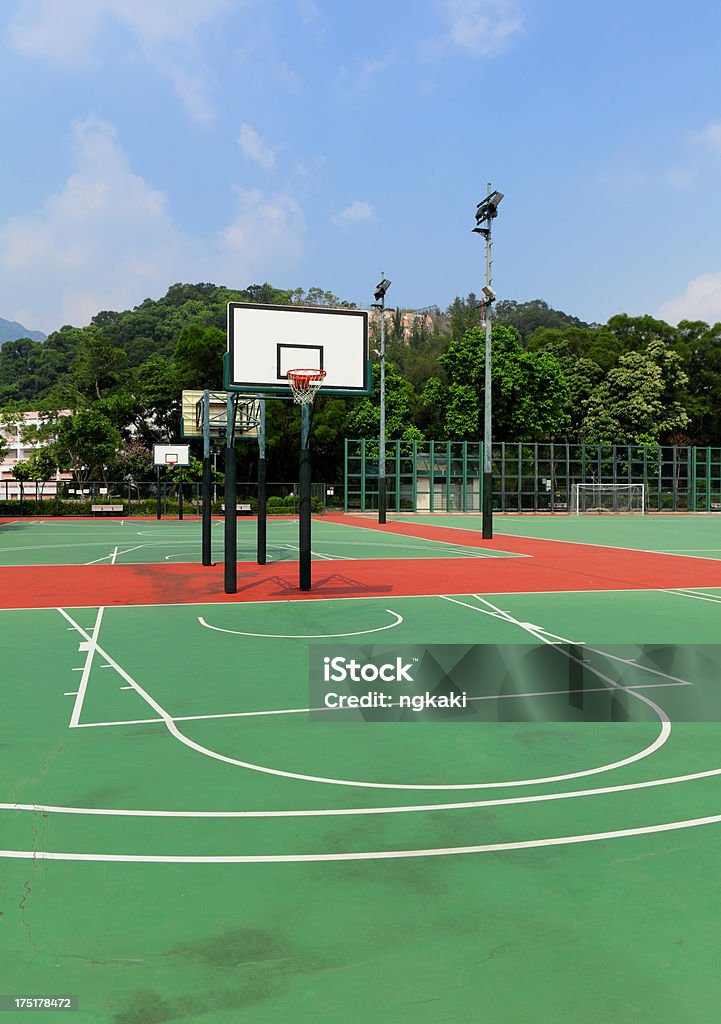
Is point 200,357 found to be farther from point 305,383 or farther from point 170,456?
point 305,383

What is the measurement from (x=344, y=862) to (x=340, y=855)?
93 millimetres

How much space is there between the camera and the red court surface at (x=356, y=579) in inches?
645

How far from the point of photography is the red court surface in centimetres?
1638

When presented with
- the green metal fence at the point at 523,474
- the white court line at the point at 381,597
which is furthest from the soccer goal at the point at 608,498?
the white court line at the point at 381,597

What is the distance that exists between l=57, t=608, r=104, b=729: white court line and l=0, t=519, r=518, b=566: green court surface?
9.44 metres

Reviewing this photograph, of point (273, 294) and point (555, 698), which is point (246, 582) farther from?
point (273, 294)

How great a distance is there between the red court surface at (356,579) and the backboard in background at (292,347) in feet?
13.1

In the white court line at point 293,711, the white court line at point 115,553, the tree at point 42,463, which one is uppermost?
the tree at point 42,463

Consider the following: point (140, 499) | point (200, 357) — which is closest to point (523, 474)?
point (200, 357)

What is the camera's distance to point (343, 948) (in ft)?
13.2

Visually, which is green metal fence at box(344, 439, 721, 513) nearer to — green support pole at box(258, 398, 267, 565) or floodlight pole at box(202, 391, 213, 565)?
green support pole at box(258, 398, 267, 565)

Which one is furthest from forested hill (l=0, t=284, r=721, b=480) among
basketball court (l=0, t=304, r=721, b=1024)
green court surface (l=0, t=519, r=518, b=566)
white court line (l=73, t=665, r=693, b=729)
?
white court line (l=73, t=665, r=693, b=729)

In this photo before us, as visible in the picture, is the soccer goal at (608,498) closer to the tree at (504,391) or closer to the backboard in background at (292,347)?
the tree at (504,391)

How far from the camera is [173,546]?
94.1 ft
